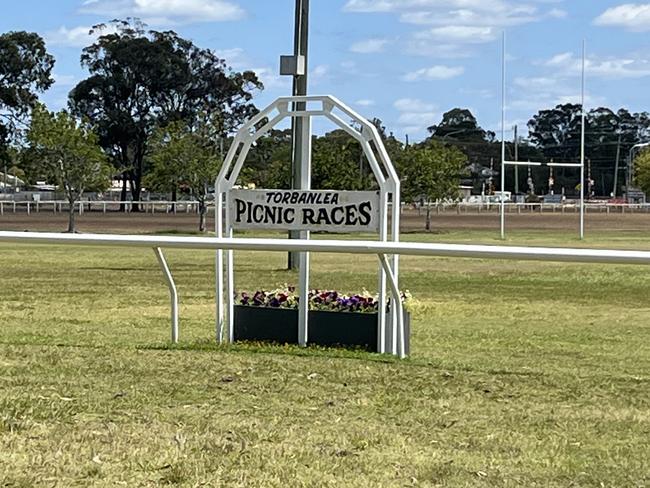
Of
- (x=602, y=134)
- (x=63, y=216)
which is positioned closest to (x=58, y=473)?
(x=63, y=216)

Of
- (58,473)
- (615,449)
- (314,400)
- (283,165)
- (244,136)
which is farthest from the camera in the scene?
(283,165)

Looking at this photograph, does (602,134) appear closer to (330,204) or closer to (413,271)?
(413,271)

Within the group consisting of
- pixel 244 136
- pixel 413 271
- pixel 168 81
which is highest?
pixel 168 81

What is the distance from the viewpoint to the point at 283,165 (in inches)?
2356

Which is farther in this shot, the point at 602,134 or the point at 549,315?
the point at 602,134

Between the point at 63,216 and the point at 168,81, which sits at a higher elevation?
the point at 168,81

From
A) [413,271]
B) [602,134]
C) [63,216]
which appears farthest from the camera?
[602,134]

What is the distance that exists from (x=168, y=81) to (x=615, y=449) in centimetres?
8248

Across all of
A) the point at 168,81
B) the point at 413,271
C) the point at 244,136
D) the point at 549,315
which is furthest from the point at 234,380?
the point at 168,81

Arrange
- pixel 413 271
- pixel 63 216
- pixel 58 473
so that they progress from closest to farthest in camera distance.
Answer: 1. pixel 58 473
2. pixel 413 271
3. pixel 63 216

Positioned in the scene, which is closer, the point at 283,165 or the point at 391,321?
the point at 391,321

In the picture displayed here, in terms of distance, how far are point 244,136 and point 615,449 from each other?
5407mm

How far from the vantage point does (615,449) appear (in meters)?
5.48

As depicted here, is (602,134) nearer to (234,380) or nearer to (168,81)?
(168,81)
